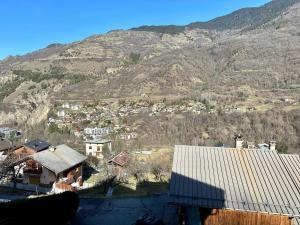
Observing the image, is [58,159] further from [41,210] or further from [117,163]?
[41,210]

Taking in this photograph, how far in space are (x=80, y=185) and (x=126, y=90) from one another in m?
85.7

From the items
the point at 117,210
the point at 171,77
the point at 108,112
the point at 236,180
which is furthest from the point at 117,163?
the point at 171,77

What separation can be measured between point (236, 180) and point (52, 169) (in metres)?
24.0

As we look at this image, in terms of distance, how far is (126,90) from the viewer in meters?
121

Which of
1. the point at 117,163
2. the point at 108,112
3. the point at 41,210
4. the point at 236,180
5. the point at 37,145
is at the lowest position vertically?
the point at 117,163

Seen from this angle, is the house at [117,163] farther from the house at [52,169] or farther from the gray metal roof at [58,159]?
the house at [52,169]

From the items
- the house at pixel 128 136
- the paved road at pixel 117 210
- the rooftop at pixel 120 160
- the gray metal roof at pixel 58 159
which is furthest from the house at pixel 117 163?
the house at pixel 128 136

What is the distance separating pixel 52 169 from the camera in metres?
34.2

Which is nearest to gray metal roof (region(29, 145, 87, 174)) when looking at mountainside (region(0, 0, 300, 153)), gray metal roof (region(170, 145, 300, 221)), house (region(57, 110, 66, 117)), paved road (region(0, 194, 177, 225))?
paved road (region(0, 194, 177, 225))

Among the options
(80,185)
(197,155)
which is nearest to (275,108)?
(80,185)

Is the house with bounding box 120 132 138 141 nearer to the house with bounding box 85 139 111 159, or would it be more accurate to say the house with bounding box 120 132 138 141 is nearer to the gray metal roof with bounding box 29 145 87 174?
the house with bounding box 85 139 111 159

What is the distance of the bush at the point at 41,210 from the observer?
42.1 ft

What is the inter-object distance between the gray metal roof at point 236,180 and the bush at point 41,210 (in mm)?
5211

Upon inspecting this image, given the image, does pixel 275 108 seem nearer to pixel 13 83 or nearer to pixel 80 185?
pixel 80 185
